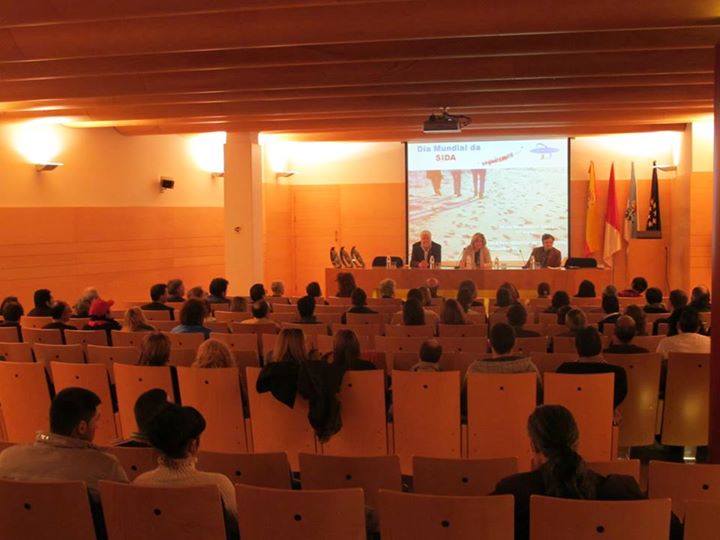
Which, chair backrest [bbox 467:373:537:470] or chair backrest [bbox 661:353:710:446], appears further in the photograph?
chair backrest [bbox 661:353:710:446]

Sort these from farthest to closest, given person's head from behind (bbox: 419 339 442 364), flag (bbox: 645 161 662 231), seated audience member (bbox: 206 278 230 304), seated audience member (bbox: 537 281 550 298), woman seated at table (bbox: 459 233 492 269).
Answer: flag (bbox: 645 161 662 231)
woman seated at table (bbox: 459 233 492 269)
seated audience member (bbox: 206 278 230 304)
seated audience member (bbox: 537 281 550 298)
person's head from behind (bbox: 419 339 442 364)

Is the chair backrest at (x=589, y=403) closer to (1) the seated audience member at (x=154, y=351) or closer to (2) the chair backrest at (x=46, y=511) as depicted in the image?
(1) the seated audience member at (x=154, y=351)

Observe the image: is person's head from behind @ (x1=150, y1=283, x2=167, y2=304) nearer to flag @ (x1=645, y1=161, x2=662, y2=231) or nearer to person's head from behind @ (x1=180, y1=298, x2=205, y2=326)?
person's head from behind @ (x1=180, y1=298, x2=205, y2=326)

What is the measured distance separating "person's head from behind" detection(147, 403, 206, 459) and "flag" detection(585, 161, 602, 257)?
15202 millimetres

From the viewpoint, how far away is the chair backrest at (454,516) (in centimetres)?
276

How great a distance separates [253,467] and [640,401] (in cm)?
327

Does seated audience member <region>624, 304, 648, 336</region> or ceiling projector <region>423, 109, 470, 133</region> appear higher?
ceiling projector <region>423, 109, 470, 133</region>

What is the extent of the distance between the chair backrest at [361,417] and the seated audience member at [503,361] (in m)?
0.62

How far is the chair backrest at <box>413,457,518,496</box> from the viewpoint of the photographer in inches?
131

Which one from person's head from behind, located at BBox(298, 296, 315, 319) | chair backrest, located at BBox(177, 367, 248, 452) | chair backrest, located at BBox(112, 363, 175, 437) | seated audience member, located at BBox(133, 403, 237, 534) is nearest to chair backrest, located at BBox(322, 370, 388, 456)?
chair backrest, located at BBox(177, 367, 248, 452)

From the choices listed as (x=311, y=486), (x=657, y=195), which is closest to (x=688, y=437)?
(x=311, y=486)

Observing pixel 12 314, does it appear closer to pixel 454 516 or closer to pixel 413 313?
pixel 413 313

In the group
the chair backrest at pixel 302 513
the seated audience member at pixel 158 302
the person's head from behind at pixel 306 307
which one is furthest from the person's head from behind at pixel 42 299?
the chair backrest at pixel 302 513

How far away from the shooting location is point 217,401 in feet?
17.5
